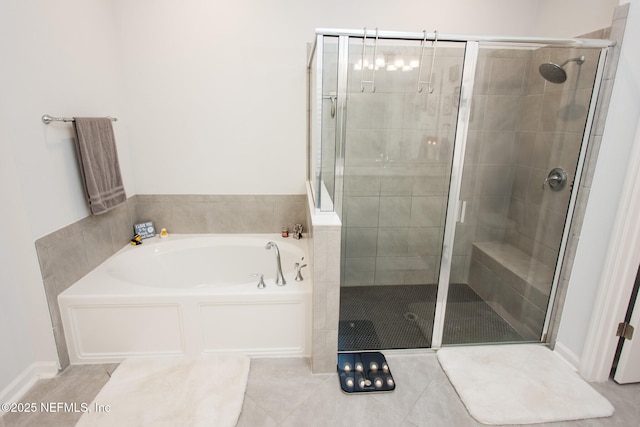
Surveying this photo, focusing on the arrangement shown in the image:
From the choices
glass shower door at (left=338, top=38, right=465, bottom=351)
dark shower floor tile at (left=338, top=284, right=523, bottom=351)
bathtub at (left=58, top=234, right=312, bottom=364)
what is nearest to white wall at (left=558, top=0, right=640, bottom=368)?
dark shower floor tile at (left=338, top=284, right=523, bottom=351)

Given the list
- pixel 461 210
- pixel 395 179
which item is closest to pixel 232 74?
pixel 395 179

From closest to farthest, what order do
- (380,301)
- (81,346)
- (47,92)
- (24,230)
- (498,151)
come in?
(24,230)
(47,92)
(81,346)
(498,151)
(380,301)

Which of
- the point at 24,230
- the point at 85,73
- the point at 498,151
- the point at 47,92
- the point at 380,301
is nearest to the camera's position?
the point at 24,230

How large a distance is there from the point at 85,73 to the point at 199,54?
798 mm

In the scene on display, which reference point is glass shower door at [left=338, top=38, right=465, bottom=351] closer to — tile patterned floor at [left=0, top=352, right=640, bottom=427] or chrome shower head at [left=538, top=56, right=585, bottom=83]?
tile patterned floor at [left=0, top=352, right=640, bottom=427]

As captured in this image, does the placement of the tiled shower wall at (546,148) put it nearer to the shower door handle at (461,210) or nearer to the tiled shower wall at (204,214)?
the shower door handle at (461,210)

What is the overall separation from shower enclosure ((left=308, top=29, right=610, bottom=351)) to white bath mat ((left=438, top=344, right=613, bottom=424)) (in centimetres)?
15

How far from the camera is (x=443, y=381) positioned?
6.26 feet

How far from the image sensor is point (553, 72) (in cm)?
207

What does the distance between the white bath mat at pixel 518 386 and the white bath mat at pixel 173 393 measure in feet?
4.19

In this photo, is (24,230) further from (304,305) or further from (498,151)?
(498,151)

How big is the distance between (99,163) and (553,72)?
3.08 m

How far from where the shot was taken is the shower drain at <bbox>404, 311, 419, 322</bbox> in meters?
2.45

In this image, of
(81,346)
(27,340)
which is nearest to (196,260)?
(81,346)
